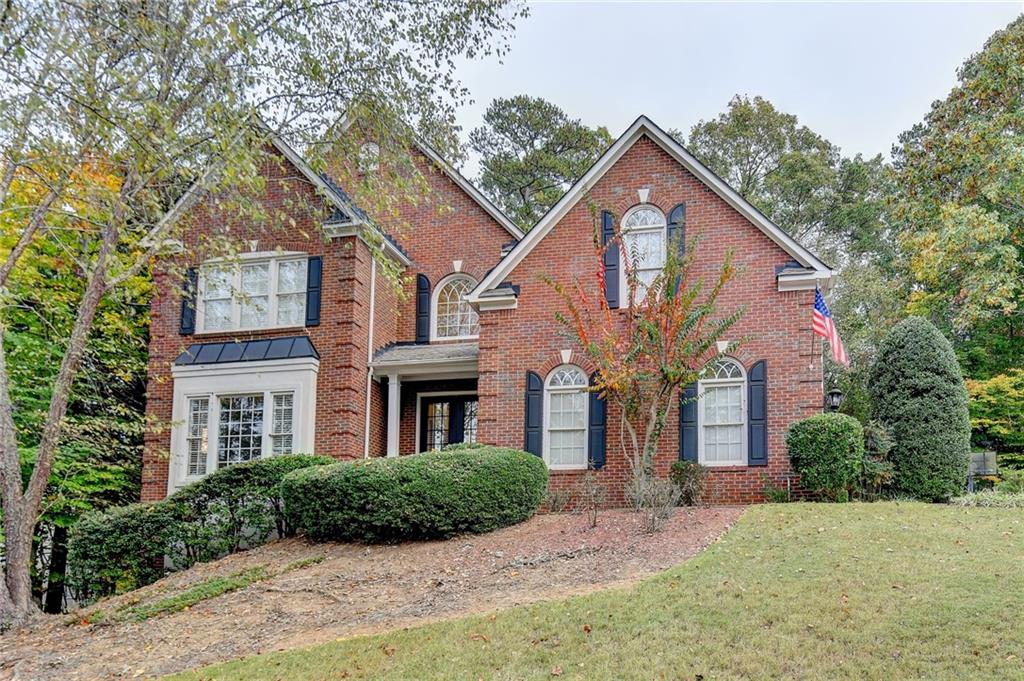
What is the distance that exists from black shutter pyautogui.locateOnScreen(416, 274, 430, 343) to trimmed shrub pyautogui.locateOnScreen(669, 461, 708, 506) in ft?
21.5

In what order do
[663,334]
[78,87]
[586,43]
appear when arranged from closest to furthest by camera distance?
[78,87], [663,334], [586,43]

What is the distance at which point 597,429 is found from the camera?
→ 16.1m

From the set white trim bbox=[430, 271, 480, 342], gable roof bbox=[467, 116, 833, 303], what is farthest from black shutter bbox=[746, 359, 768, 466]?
white trim bbox=[430, 271, 480, 342]

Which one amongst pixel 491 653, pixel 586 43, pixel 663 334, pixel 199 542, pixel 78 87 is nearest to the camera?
pixel 491 653

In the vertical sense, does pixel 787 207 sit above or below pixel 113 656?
above

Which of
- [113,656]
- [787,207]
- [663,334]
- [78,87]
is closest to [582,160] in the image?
[787,207]

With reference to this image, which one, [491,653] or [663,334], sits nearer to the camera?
[491,653]

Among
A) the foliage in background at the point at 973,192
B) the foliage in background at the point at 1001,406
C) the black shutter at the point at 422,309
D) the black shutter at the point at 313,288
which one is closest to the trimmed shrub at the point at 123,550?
the black shutter at the point at 313,288

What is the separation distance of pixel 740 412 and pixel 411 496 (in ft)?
19.2

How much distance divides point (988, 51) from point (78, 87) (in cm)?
1830

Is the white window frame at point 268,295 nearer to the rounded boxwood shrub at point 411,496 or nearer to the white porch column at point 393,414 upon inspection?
the white porch column at point 393,414

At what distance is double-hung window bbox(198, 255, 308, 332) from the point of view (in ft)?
60.0

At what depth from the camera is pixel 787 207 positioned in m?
33.2

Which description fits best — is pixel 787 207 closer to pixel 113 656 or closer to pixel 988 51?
pixel 988 51
